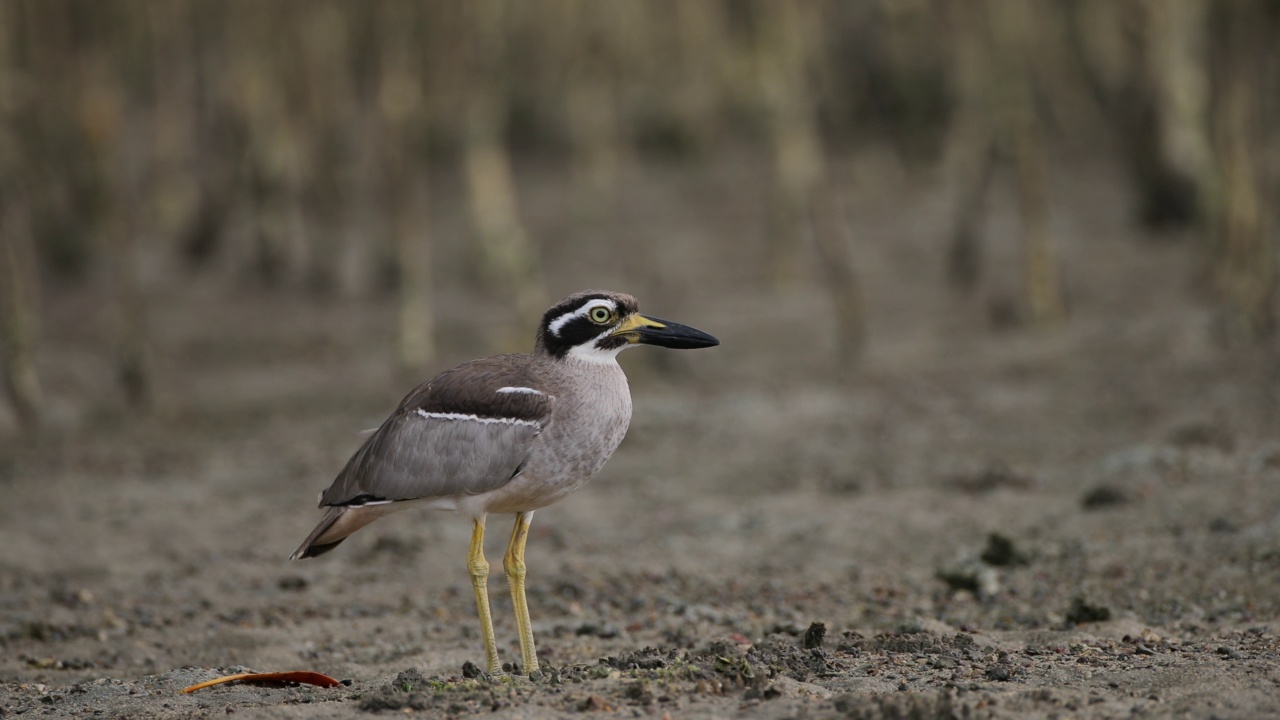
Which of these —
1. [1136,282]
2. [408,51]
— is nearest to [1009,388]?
[1136,282]

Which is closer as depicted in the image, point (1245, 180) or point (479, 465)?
point (479, 465)

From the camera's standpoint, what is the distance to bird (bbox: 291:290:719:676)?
626 centimetres

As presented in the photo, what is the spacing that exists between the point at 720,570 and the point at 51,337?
14.4m

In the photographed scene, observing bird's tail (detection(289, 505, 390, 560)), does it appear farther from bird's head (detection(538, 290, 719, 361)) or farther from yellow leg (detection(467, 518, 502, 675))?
bird's head (detection(538, 290, 719, 361))

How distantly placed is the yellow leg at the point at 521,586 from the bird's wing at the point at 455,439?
0.42m

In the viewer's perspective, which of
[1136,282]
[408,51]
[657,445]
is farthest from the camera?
[1136,282]

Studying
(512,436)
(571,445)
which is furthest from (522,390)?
(571,445)

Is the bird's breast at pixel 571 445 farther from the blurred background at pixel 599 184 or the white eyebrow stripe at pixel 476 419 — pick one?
the blurred background at pixel 599 184

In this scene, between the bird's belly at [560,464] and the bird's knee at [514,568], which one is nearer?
the bird's belly at [560,464]

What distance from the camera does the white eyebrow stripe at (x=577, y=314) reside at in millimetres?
6480

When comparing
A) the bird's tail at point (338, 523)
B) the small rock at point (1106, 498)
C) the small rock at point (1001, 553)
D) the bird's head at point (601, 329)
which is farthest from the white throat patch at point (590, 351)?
the small rock at point (1106, 498)

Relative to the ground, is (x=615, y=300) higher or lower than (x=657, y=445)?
higher

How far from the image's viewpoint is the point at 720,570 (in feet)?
30.6

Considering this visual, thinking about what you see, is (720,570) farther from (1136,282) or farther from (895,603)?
(1136,282)
